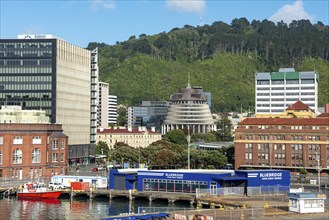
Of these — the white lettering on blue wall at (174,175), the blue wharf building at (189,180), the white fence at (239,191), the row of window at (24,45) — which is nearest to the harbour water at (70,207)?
the white fence at (239,191)

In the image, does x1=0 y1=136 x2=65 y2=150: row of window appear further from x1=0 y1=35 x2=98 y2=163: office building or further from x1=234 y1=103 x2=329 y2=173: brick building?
x1=234 y1=103 x2=329 y2=173: brick building

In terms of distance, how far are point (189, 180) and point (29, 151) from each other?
43.5 metres

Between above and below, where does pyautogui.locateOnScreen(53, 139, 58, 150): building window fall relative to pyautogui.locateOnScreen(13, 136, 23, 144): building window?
below

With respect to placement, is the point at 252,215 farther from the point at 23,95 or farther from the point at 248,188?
the point at 23,95

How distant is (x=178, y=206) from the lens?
337 feet

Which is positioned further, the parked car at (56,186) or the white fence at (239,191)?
the parked car at (56,186)

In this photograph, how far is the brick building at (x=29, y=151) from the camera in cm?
13362

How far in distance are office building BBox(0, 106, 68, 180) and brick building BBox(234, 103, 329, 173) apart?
57234 millimetres

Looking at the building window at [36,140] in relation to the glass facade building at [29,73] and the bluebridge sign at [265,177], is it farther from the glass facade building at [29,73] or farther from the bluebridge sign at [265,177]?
the glass facade building at [29,73]

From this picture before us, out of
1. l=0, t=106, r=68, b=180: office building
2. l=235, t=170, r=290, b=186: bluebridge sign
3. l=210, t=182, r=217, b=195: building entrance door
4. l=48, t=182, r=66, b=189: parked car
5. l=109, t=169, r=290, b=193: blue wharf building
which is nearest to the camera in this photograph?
l=210, t=182, r=217, b=195: building entrance door

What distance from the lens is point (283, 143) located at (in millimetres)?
171250

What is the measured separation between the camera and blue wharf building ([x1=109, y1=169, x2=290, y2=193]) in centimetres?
11106

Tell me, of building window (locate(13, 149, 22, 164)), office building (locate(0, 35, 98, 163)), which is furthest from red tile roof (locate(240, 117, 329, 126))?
building window (locate(13, 149, 22, 164))

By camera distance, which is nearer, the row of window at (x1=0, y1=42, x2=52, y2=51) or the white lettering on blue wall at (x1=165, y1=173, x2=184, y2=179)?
the white lettering on blue wall at (x1=165, y1=173, x2=184, y2=179)
